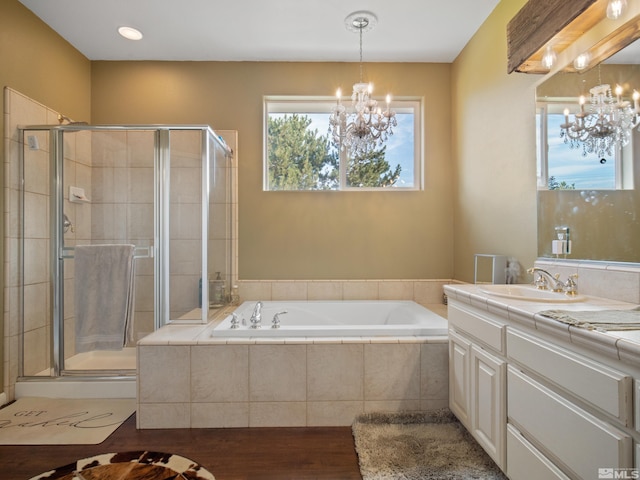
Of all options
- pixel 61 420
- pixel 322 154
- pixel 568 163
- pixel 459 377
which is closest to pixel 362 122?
pixel 322 154

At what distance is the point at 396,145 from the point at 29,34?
2.90 m

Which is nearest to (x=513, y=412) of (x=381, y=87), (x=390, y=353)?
(x=390, y=353)

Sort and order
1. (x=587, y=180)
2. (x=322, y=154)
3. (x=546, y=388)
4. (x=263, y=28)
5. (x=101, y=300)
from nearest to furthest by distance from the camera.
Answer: (x=546, y=388) → (x=587, y=180) → (x=101, y=300) → (x=263, y=28) → (x=322, y=154)

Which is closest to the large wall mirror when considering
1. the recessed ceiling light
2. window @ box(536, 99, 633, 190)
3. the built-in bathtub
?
window @ box(536, 99, 633, 190)

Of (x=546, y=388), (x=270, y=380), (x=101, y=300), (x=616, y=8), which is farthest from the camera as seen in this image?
(x=101, y=300)

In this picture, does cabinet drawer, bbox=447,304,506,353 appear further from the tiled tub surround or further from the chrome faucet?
the chrome faucet

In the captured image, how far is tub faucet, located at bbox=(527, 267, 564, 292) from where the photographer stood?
66.3 inches

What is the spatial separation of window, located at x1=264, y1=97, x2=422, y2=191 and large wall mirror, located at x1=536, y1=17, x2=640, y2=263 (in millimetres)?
1310

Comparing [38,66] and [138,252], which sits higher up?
[38,66]

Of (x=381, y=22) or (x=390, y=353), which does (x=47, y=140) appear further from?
(x=390, y=353)

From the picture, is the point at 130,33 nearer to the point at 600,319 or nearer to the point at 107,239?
the point at 107,239

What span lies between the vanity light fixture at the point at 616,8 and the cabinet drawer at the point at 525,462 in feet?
5.58

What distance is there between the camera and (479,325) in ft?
5.20

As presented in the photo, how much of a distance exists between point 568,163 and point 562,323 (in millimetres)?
1089
